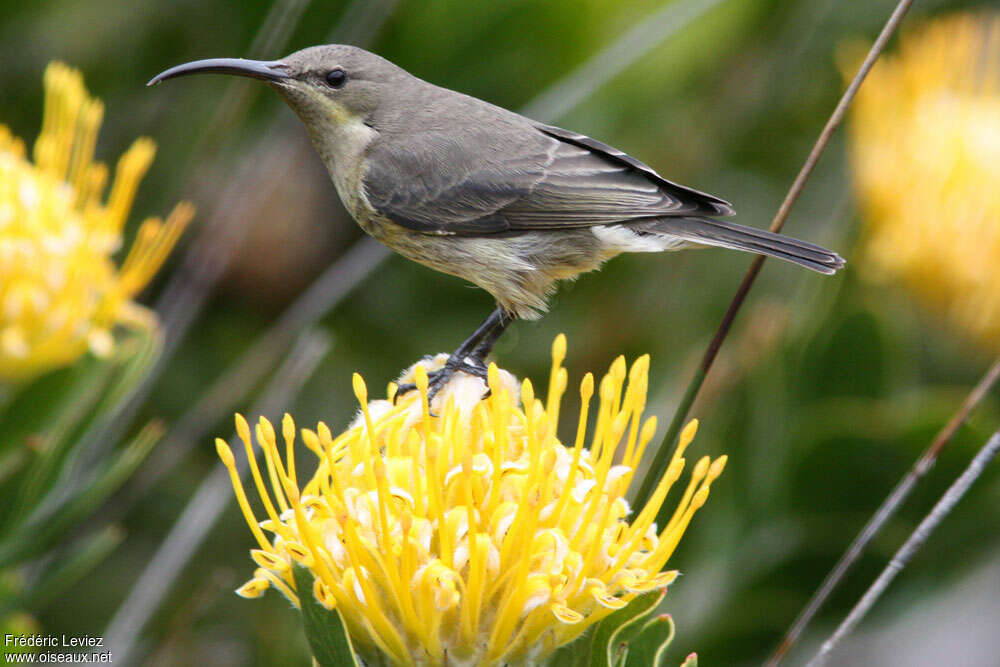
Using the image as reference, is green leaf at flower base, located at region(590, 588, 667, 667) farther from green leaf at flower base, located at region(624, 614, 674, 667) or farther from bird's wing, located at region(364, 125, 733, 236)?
bird's wing, located at region(364, 125, 733, 236)

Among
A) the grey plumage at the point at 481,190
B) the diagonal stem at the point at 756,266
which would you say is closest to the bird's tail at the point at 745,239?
the grey plumage at the point at 481,190

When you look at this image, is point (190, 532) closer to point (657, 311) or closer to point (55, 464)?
point (55, 464)

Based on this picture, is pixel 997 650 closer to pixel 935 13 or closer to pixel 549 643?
pixel 935 13

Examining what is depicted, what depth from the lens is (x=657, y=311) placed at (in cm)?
375

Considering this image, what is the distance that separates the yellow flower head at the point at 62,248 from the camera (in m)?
2.17

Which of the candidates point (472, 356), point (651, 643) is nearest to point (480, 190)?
point (472, 356)

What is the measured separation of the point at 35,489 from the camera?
2.04m

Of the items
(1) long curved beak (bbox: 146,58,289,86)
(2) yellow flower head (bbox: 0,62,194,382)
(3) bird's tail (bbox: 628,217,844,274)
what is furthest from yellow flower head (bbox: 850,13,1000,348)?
(2) yellow flower head (bbox: 0,62,194,382)

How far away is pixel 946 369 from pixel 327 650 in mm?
2131

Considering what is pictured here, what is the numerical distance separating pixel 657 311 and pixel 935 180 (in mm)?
1013

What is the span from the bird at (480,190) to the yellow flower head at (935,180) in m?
0.96

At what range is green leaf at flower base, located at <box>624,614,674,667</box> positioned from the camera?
4.93 feet

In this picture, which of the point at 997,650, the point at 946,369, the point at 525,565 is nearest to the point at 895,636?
the point at 946,369

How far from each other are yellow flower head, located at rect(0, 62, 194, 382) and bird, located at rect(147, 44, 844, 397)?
14.1 inches
